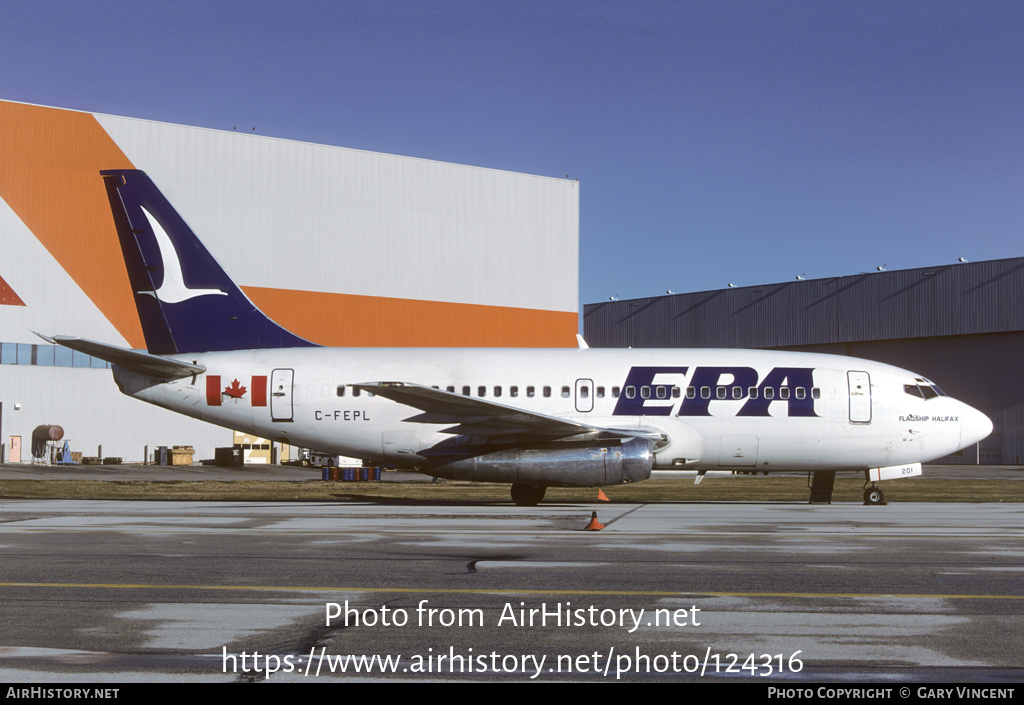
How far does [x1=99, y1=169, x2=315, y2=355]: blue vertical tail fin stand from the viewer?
26.4 m

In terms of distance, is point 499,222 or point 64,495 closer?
point 64,495

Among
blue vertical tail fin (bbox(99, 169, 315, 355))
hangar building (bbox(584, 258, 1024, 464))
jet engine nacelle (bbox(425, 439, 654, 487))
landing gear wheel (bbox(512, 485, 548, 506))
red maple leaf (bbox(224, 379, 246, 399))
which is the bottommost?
landing gear wheel (bbox(512, 485, 548, 506))

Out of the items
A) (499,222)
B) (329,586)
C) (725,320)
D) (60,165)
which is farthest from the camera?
(725,320)

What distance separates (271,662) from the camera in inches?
283

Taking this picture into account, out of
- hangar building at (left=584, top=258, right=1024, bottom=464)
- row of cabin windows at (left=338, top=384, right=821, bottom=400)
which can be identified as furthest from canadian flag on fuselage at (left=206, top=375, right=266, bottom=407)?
hangar building at (left=584, top=258, right=1024, bottom=464)

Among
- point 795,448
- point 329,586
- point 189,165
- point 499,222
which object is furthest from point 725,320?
point 329,586

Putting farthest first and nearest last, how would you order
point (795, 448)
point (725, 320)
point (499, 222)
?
point (725, 320), point (499, 222), point (795, 448)

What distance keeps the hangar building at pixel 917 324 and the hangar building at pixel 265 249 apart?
1489 centimetres

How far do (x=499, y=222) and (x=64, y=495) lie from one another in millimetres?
44822

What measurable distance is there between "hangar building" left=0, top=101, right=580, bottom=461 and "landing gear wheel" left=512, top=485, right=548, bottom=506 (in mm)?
39169

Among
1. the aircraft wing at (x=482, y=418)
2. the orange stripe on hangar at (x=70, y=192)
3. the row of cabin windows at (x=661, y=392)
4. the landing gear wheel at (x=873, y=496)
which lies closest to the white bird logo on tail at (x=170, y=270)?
the row of cabin windows at (x=661, y=392)

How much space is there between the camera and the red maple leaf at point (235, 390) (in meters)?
25.7

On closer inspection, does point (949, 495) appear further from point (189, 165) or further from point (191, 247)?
point (189, 165)

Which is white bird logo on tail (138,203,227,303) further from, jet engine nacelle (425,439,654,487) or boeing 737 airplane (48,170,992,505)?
jet engine nacelle (425,439,654,487)
